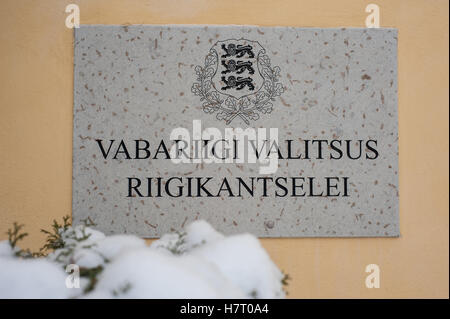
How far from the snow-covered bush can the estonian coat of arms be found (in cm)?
154

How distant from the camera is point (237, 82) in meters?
2.36

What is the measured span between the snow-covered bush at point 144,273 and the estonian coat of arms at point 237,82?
5.05 ft

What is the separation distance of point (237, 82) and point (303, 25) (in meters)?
0.51

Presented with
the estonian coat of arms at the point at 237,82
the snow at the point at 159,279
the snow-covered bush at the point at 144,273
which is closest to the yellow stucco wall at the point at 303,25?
the estonian coat of arms at the point at 237,82

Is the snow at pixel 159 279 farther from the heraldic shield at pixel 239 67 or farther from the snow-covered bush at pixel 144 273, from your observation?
the heraldic shield at pixel 239 67

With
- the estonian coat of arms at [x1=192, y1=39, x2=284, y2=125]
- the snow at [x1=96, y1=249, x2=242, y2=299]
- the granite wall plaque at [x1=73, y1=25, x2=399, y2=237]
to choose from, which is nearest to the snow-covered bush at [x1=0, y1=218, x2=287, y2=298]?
the snow at [x1=96, y1=249, x2=242, y2=299]

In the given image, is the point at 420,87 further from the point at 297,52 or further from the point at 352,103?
the point at 297,52

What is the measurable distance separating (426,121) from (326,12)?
2.82ft

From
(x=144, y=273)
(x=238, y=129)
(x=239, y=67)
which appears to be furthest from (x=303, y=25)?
(x=144, y=273)

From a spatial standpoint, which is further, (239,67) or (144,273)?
(239,67)

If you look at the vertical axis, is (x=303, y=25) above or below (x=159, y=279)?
above

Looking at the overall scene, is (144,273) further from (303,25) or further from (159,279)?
(303,25)

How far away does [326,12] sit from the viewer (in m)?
2.40

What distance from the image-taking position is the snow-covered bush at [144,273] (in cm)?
65
